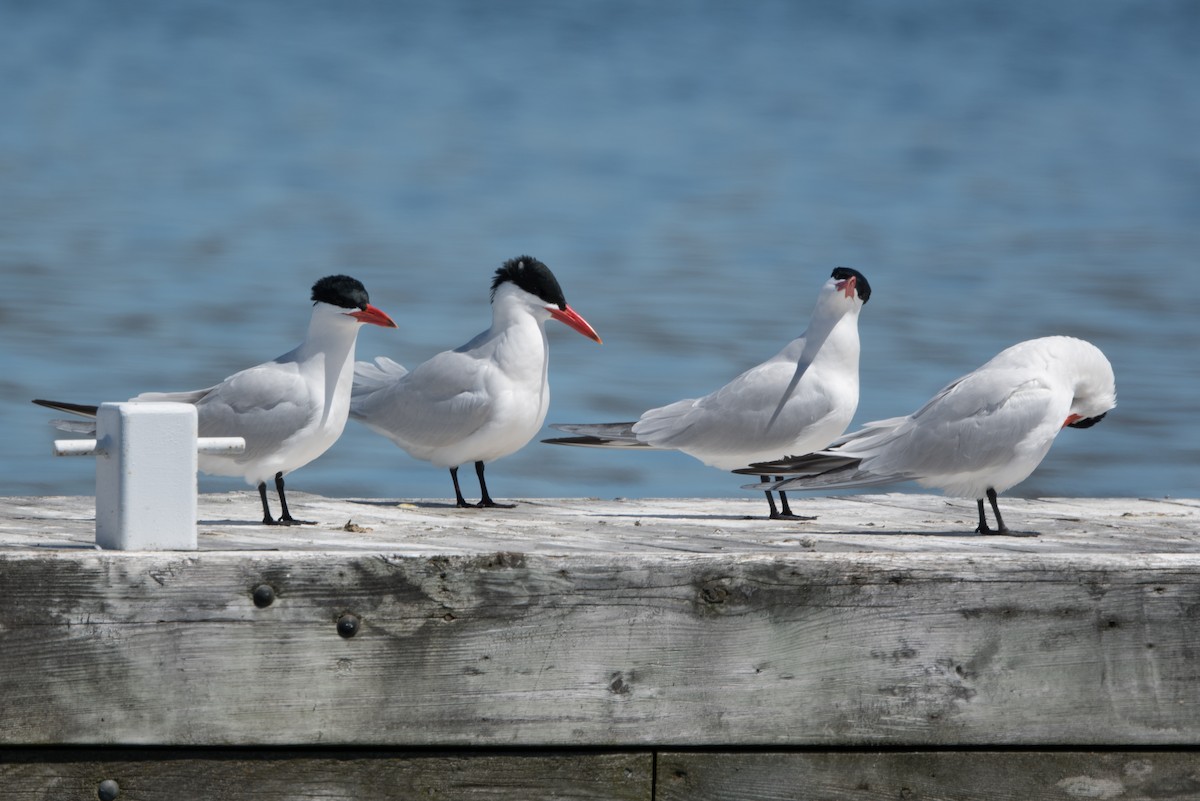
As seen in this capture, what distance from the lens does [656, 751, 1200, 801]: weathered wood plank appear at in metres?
3.35

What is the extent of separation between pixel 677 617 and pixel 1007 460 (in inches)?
58.7

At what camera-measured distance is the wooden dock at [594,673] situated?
10.3 ft

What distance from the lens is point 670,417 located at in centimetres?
528

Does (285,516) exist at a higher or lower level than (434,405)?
lower

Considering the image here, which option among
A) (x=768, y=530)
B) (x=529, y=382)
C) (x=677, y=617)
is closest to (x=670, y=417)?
(x=529, y=382)

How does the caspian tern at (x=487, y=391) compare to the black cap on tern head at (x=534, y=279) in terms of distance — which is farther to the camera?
the black cap on tern head at (x=534, y=279)

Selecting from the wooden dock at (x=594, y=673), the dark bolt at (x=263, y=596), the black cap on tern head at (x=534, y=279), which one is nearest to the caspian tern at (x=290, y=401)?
the black cap on tern head at (x=534, y=279)

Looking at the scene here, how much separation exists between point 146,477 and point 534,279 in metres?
2.27

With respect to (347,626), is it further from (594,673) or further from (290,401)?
(290,401)

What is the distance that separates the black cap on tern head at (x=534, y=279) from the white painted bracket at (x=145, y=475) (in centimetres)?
218

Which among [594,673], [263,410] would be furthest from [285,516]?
[594,673]

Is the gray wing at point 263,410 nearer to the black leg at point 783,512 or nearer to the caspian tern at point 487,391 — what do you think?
the caspian tern at point 487,391

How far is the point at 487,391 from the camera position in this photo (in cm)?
520

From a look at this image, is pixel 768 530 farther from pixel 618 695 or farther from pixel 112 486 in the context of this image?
pixel 112 486
